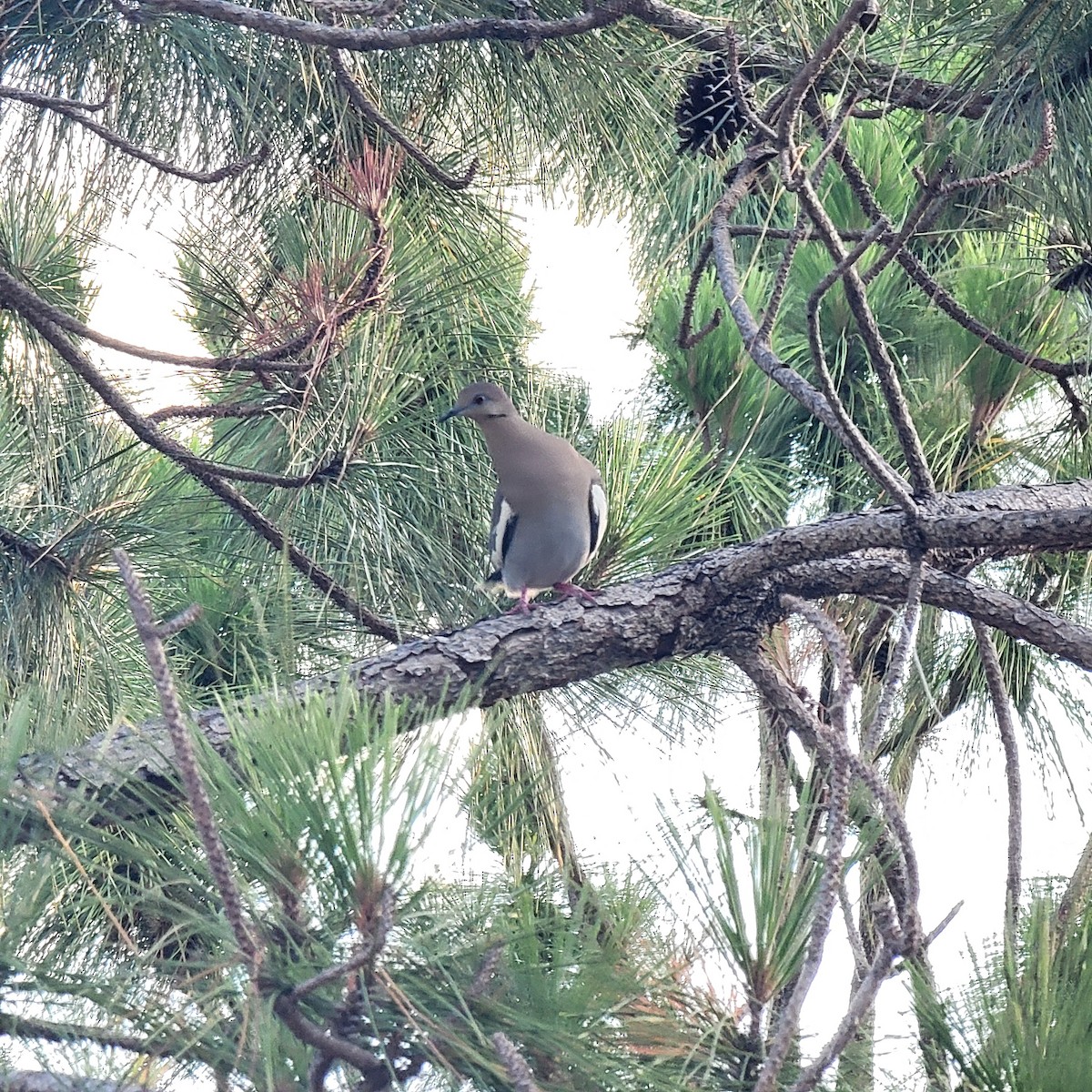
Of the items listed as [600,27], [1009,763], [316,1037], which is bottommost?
[316,1037]

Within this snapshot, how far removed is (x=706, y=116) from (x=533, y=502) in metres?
0.60

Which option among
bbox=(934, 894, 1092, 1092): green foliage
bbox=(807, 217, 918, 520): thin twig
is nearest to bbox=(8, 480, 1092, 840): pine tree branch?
bbox=(807, 217, 918, 520): thin twig

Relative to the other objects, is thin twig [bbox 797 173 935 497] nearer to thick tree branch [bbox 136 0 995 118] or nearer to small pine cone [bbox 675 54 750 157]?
thick tree branch [bbox 136 0 995 118]

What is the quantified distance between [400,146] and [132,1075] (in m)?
1.36

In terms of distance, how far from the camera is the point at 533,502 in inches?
80.3

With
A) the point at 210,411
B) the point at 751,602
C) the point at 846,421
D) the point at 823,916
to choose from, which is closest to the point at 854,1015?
the point at 823,916

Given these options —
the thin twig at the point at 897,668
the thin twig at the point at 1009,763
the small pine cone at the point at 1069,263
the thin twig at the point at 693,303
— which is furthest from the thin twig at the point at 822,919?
the small pine cone at the point at 1069,263

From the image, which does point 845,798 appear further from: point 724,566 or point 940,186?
point 724,566

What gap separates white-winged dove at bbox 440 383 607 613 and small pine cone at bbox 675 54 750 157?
0.45 meters

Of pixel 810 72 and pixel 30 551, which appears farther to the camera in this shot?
pixel 30 551

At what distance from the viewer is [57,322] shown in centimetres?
168

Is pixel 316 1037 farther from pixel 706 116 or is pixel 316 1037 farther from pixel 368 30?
pixel 706 116

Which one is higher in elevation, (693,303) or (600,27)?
(600,27)

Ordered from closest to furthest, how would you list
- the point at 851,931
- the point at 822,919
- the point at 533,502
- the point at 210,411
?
the point at 822,919 < the point at 851,931 < the point at 210,411 < the point at 533,502
